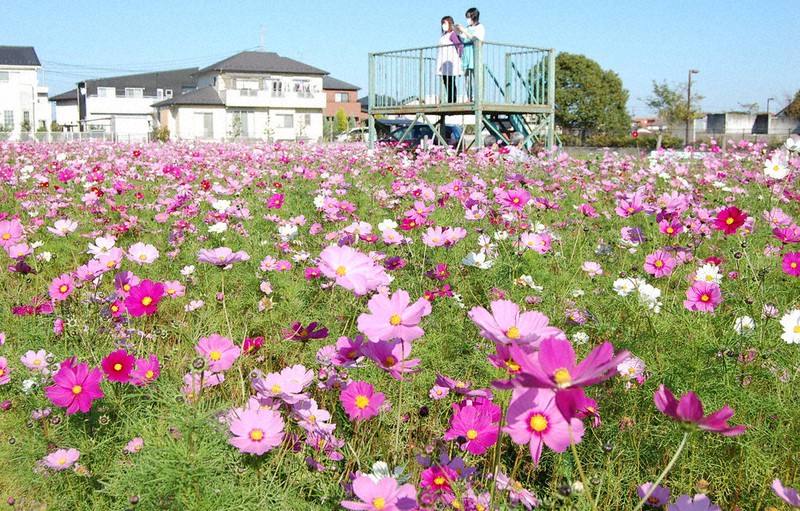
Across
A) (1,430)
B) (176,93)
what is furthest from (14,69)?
(1,430)

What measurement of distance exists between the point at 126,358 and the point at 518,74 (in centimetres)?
1116

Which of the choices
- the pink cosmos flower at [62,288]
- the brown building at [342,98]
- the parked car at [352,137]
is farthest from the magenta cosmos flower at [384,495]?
the brown building at [342,98]

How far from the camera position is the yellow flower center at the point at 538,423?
37.9 inches

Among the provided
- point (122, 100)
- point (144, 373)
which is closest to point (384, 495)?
point (144, 373)

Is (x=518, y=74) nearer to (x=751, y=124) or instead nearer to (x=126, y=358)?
(x=126, y=358)

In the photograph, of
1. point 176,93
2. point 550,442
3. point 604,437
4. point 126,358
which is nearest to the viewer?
point 550,442

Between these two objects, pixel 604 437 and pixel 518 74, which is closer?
pixel 604 437

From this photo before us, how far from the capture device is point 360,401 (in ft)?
4.44

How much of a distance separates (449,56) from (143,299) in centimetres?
1008

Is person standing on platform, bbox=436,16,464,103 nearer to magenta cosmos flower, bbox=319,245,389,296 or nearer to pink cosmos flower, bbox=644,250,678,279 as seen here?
pink cosmos flower, bbox=644,250,678,279

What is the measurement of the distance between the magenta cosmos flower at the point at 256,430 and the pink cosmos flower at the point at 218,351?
192mm

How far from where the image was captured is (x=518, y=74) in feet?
38.8

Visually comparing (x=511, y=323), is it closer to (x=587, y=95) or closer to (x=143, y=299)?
(x=143, y=299)

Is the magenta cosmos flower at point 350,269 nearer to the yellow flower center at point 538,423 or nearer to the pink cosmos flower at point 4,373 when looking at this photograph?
the yellow flower center at point 538,423
